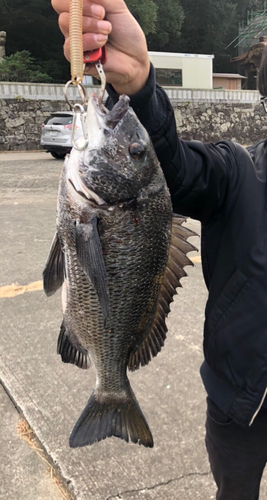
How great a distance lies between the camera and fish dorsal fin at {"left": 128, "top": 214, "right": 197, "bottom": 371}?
4.11 ft

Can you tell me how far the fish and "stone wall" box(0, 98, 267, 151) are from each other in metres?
15.5

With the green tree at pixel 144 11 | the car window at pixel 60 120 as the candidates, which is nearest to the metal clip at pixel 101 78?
the car window at pixel 60 120

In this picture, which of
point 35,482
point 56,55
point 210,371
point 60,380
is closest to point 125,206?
point 210,371

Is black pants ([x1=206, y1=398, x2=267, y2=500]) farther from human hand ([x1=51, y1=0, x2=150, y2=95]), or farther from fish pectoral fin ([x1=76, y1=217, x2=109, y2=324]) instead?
human hand ([x1=51, y1=0, x2=150, y2=95])

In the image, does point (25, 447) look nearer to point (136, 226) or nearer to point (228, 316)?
point (228, 316)

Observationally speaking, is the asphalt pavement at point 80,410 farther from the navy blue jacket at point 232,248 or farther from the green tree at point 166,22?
the green tree at point 166,22

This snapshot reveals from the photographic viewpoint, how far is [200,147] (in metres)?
1.39

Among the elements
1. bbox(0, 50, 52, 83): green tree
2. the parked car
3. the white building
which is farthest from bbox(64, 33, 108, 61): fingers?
the white building

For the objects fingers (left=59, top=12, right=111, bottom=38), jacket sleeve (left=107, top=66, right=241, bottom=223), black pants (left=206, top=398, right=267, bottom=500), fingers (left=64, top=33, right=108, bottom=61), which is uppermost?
fingers (left=59, top=12, right=111, bottom=38)

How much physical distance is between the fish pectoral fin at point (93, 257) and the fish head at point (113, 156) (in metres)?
0.08

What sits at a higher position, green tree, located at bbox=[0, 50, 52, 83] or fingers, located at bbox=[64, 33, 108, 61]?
fingers, located at bbox=[64, 33, 108, 61]

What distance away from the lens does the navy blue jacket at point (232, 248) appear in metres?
1.31

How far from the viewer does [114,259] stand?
3.71 ft

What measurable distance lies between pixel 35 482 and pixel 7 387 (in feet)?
2.36
